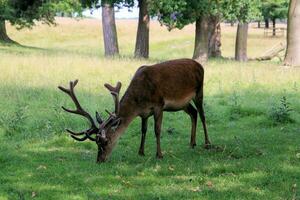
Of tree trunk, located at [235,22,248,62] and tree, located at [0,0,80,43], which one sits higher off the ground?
tree, located at [0,0,80,43]

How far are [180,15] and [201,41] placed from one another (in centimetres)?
201

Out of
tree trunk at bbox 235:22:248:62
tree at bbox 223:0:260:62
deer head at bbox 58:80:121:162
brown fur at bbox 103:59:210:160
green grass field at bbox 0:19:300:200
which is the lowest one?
tree trunk at bbox 235:22:248:62

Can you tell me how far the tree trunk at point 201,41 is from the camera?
25219 mm

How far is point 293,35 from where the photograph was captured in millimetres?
23391

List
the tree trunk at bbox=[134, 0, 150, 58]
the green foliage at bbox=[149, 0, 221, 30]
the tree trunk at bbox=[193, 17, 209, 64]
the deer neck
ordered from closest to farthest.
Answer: the deer neck < the green foliage at bbox=[149, 0, 221, 30] < the tree trunk at bbox=[193, 17, 209, 64] < the tree trunk at bbox=[134, 0, 150, 58]

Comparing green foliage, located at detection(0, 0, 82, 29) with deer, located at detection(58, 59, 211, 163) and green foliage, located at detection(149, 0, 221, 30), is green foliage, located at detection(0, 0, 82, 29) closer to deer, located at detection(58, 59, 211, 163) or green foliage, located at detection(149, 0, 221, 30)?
green foliage, located at detection(149, 0, 221, 30)

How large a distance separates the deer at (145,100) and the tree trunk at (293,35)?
1381 cm

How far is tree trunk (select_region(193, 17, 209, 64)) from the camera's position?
25.2 meters

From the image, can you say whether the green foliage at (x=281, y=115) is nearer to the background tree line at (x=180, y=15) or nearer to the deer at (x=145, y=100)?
the deer at (x=145, y=100)

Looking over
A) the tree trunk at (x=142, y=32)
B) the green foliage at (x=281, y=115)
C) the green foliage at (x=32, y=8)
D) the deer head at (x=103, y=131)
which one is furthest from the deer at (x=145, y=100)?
the green foliage at (x=32, y=8)

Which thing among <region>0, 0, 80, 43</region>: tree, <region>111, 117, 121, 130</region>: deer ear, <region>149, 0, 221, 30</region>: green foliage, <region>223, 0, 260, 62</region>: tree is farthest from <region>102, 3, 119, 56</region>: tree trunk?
<region>111, 117, 121, 130</region>: deer ear

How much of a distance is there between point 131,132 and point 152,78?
2580 millimetres

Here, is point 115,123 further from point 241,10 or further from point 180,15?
point 241,10

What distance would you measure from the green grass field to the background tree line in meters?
4.03
